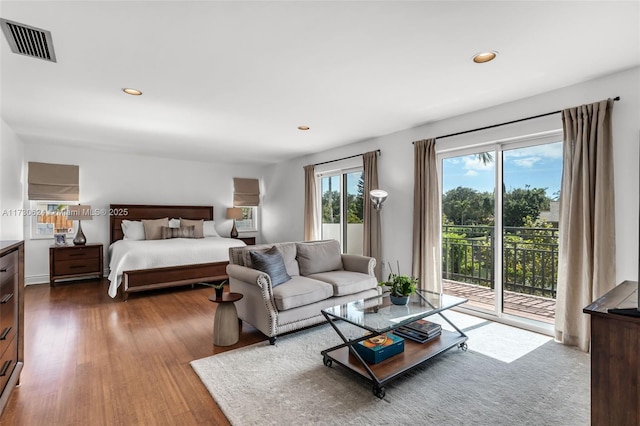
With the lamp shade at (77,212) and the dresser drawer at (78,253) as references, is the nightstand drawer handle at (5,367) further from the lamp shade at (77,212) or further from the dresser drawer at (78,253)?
the lamp shade at (77,212)

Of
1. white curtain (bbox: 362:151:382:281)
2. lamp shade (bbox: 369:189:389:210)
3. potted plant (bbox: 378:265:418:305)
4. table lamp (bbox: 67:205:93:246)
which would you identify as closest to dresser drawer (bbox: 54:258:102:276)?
table lamp (bbox: 67:205:93:246)

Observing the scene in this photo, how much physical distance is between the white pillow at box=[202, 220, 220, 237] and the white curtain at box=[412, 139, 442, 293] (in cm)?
445

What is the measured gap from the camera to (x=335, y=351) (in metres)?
2.59

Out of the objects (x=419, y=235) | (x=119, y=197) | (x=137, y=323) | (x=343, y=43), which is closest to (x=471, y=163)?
(x=419, y=235)

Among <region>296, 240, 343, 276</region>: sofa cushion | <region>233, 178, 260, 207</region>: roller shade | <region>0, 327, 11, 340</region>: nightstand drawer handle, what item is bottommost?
<region>0, 327, 11, 340</region>: nightstand drawer handle

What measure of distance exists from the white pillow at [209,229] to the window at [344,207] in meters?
2.46

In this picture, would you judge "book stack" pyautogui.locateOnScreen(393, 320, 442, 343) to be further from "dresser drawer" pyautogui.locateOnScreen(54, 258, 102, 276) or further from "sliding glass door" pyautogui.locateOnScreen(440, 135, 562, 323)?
"dresser drawer" pyautogui.locateOnScreen(54, 258, 102, 276)

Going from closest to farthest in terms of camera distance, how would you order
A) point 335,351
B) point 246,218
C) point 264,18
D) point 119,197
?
point 264,18, point 335,351, point 119,197, point 246,218

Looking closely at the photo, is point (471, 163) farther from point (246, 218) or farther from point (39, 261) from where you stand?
point (39, 261)

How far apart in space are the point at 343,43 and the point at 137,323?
11.8 ft

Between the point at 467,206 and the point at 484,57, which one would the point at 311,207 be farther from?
the point at 484,57

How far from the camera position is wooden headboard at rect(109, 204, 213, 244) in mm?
6137

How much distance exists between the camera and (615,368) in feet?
4.21

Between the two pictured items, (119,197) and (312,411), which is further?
(119,197)
